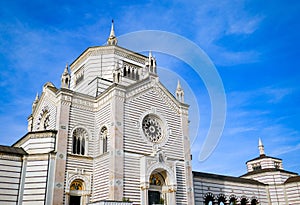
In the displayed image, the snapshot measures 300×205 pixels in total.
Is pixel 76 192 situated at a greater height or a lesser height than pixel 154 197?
greater

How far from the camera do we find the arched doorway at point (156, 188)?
2691 cm

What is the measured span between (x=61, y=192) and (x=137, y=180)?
6022 mm

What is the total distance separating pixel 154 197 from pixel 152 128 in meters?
6.27

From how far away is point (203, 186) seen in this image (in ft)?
116

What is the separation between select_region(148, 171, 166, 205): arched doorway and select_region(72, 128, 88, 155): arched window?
20.9 feet

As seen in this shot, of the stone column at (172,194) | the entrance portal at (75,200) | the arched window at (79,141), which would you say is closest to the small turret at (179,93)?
the stone column at (172,194)

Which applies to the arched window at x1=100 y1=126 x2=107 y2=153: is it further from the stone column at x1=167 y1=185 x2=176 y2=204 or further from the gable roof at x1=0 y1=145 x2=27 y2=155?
the stone column at x1=167 y1=185 x2=176 y2=204

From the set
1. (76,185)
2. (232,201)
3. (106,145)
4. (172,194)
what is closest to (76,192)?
(76,185)

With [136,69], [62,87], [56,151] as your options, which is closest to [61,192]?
[56,151]

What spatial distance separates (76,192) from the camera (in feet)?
82.8

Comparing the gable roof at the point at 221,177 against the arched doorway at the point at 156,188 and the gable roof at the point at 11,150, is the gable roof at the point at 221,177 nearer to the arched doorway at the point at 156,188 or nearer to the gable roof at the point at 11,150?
the arched doorway at the point at 156,188

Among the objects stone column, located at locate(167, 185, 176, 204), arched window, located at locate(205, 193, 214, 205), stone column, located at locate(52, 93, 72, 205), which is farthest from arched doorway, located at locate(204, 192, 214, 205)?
stone column, located at locate(52, 93, 72, 205)

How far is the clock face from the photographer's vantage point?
95.5 feet

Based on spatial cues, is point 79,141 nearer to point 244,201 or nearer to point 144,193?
point 144,193
